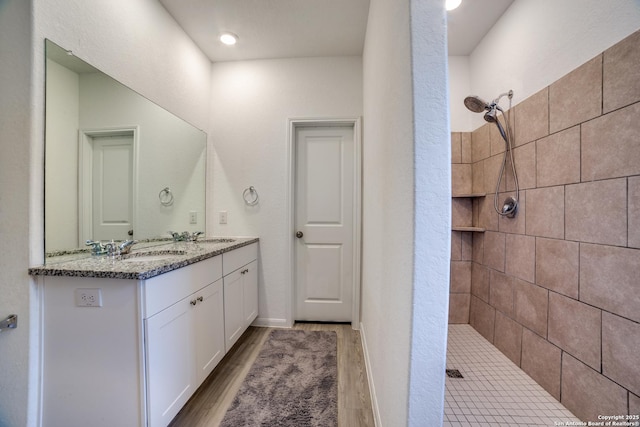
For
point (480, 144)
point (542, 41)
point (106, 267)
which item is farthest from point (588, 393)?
point (106, 267)

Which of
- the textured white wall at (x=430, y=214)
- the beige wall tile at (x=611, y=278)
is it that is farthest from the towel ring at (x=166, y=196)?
the beige wall tile at (x=611, y=278)

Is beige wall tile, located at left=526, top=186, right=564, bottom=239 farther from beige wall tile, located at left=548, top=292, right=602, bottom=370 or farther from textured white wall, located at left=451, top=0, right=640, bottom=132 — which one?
textured white wall, located at left=451, top=0, right=640, bottom=132

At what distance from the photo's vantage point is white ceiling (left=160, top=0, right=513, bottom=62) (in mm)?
1740

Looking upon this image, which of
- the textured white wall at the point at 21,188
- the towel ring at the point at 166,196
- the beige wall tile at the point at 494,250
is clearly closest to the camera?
the textured white wall at the point at 21,188

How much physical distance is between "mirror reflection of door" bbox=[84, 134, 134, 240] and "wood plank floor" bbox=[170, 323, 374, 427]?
43.8 inches

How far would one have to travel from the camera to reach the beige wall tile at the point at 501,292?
5.37 feet

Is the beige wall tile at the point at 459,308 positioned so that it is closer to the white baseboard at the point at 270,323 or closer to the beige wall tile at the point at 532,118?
the beige wall tile at the point at 532,118

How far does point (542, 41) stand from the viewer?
141cm

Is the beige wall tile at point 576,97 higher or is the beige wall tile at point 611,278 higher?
the beige wall tile at point 576,97

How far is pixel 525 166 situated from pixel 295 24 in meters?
1.98

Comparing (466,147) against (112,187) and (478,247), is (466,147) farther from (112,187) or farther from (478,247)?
(112,187)

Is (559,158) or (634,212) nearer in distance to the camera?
(634,212)

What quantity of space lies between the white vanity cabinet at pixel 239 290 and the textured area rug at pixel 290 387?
0.27m

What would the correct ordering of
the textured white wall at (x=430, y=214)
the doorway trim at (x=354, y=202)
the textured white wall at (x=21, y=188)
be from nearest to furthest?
the textured white wall at (x=430, y=214) → the textured white wall at (x=21, y=188) → the doorway trim at (x=354, y=202)
